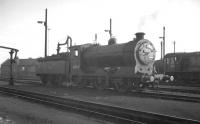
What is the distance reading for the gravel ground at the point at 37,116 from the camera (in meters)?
8.18

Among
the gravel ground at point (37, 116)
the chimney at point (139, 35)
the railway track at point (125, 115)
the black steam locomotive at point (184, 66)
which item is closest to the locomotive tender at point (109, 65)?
the chimney at point (139, 35)

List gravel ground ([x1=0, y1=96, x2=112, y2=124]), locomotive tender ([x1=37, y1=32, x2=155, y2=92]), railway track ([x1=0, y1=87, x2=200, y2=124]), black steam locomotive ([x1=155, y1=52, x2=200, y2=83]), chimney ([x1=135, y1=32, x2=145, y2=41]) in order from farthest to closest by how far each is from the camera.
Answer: black steam locomotive ([x1=155, y1=52, x2=200, y2=83]), chimney ([x1=135, y1=32, x2=145, y2=41]), locomotive tender ([x1=37, y1=32, x2=155, y2=92]), gravel ground ([x1=0, y1=96, x2=112, y2=124]), railway track ([x1=0, y1=87, x2=200, y2=124])

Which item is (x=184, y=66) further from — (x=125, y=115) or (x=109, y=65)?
(x=125, y=115)

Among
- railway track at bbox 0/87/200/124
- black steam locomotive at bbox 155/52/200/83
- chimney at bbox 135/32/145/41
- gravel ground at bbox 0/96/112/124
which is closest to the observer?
railway track at bbox 0/87/200/124

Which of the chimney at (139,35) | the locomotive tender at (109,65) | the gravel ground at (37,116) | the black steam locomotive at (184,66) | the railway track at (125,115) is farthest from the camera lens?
the black steam locomotive at (184,66)

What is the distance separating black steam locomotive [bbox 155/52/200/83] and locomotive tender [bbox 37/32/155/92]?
1104 centimetres

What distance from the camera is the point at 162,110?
995cm

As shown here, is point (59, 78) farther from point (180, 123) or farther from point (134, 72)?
point (180, 123)

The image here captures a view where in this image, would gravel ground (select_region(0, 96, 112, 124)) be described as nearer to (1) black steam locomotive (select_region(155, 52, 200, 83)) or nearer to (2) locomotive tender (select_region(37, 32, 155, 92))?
(2) locomotive tender (select_region(37, 32, 155, 92))

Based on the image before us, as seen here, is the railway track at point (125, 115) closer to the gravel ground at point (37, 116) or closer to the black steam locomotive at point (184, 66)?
the gravel ground at point (37, 116)

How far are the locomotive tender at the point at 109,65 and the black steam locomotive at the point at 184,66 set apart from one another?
11.0m

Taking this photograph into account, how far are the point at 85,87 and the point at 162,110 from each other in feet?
34.6

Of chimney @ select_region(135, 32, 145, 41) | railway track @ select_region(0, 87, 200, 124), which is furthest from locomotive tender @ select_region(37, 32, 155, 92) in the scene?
railway track @ select_region(0, 87, 200, 124)

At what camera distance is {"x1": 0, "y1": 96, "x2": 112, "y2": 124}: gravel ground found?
8.18 metres
